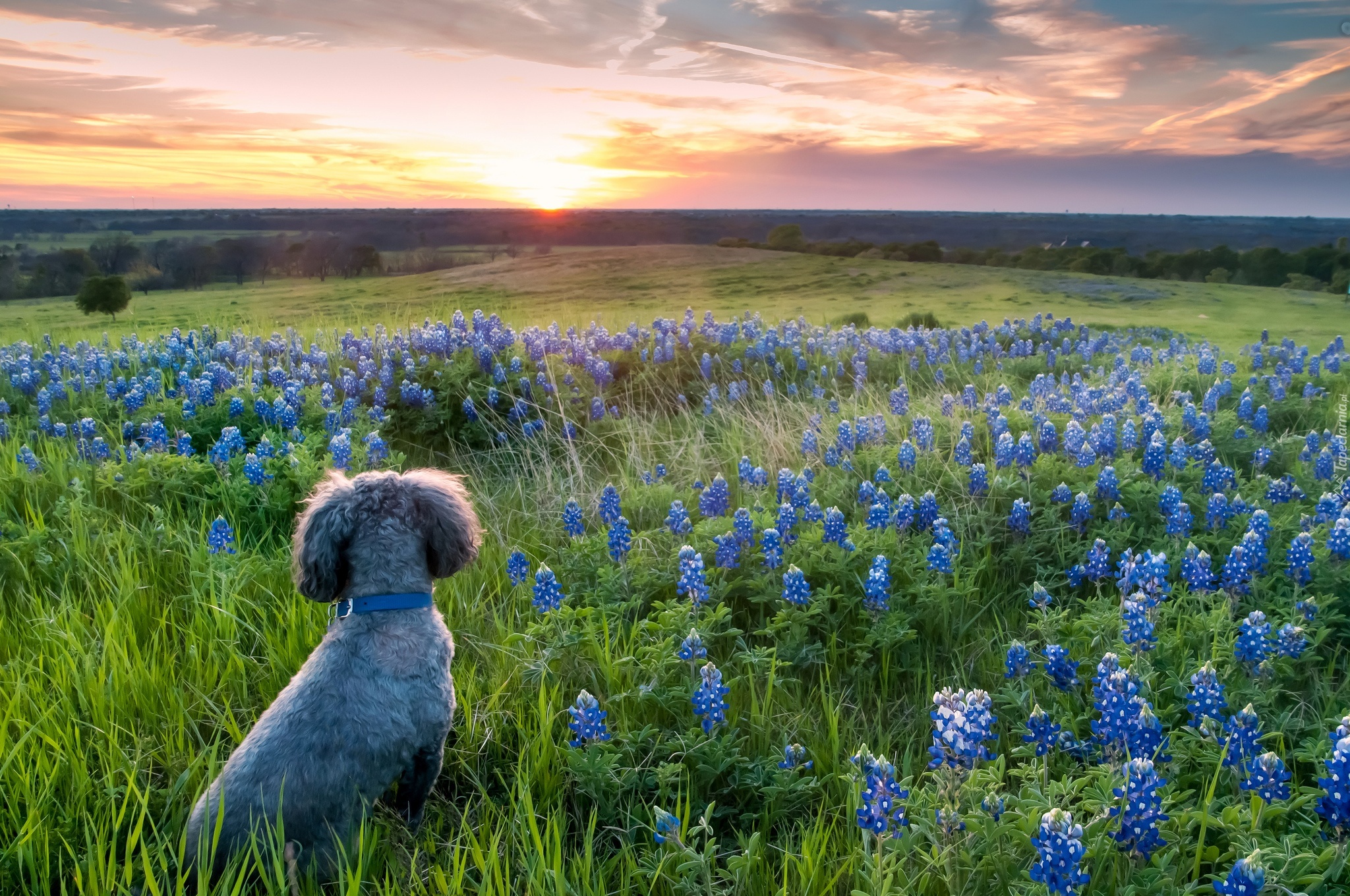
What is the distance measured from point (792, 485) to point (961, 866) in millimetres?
3040

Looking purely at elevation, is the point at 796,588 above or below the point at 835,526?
below

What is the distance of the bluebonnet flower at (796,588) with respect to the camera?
387 centimetres

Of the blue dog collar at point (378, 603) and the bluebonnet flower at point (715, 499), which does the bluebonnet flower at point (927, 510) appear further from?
the blue dog collar at point (378, 603)

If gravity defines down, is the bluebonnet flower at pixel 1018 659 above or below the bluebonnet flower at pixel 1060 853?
below

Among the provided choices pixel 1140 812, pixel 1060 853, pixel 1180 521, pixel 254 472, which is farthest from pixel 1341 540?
pixel 254 472

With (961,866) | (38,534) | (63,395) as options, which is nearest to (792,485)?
(961,866)

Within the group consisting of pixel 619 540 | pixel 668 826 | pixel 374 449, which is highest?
pixel 374 449

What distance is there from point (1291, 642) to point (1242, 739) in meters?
1.06

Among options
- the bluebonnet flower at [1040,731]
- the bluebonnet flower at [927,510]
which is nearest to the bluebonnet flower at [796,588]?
the bluebonnet flower at [1040,731]

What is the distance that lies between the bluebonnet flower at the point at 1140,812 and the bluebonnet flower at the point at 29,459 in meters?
7.04

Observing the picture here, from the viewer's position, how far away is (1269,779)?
7.73 ft

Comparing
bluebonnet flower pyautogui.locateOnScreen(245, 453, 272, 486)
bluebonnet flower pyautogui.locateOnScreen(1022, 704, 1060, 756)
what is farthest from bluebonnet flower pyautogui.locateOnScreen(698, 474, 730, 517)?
bluebonnet flower pyautogui.locateOnScreen(245, 453, 272, 486)

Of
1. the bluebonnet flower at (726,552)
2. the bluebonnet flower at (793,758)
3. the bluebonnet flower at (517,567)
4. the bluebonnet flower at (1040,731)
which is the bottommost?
the bluebonnet flower at (793,758)

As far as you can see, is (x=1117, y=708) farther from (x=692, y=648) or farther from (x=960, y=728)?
(x=692, y=648)
